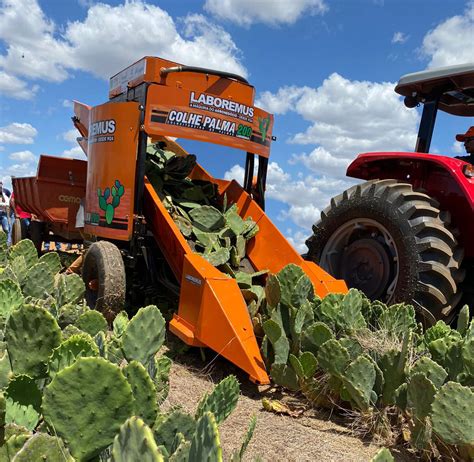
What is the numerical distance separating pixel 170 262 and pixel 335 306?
1.49m

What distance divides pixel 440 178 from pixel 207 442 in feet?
11.7

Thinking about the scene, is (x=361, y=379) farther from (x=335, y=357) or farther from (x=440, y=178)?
(x=440, y=178)

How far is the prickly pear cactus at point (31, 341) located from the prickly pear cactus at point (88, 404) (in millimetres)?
468

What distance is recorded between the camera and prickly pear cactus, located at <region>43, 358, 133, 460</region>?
1.43 m

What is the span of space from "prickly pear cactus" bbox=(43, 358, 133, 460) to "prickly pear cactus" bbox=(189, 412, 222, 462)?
0.31 meters

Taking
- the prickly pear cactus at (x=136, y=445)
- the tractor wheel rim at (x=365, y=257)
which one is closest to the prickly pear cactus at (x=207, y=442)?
the prickly pear cactus at (x=136, y=445)

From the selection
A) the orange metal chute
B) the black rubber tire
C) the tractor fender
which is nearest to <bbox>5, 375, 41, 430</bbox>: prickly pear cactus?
the orange metal chute

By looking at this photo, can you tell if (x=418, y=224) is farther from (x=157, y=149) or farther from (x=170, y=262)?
(x=157, y=149)

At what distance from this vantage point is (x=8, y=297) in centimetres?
269

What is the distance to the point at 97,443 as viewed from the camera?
148 cm

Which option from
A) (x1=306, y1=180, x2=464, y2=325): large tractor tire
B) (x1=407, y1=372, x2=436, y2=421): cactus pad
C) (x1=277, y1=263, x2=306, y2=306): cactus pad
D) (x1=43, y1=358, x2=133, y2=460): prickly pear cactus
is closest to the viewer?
(x1=43, y1=358, x2=133, y2=460): prickly pear cactus

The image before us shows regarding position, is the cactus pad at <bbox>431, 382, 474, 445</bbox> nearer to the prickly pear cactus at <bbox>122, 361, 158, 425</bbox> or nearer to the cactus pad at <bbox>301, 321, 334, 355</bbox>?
the cactus pad at <bbox>301, 321, 334, 355</bbox>

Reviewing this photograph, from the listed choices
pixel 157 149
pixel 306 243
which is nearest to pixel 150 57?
pixel 157 149

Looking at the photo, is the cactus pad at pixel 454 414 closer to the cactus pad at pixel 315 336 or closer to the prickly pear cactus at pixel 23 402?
the cactus pad at pixel 315 336
